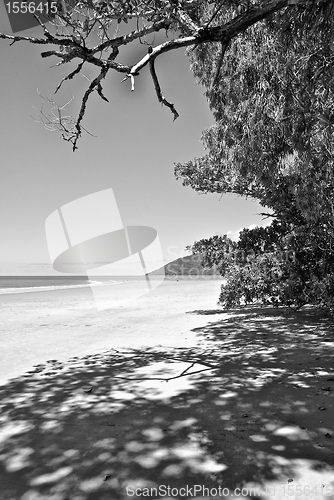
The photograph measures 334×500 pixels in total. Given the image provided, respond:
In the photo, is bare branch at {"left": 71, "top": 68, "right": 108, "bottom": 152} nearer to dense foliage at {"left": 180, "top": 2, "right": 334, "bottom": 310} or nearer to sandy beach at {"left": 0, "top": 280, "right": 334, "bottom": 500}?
dense foliage at {"left": 180, "top": 2, "right": 334, "bottom": 310}

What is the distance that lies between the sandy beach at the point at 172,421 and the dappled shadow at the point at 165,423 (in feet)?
0.04

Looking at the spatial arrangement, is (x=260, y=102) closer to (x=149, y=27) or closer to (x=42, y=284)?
(x=149, y=27)

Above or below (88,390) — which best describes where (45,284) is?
above

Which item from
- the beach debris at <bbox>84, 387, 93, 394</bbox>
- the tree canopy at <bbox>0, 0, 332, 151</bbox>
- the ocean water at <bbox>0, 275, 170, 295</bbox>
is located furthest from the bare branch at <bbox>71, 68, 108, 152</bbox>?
the ocean water at <bbox>0, 275, 170, 295</bbox>

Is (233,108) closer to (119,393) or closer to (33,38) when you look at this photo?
(33,38)

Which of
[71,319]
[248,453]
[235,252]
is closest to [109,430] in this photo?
[248,453]

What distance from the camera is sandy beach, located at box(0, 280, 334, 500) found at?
264cm

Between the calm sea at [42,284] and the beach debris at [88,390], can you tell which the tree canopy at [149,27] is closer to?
the beach debris at [88,390]

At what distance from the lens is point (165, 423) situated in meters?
3.64

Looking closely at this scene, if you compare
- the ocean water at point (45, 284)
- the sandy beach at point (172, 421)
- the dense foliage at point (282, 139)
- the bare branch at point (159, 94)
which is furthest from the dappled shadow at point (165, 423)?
the ocean water at point (45, 284)

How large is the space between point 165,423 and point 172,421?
82 millimetres

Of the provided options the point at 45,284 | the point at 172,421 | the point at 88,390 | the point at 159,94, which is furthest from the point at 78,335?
the point at 45,284

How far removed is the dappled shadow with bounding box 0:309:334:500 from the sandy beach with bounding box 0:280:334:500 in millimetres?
12

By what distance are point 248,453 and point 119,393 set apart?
7.06 feet
